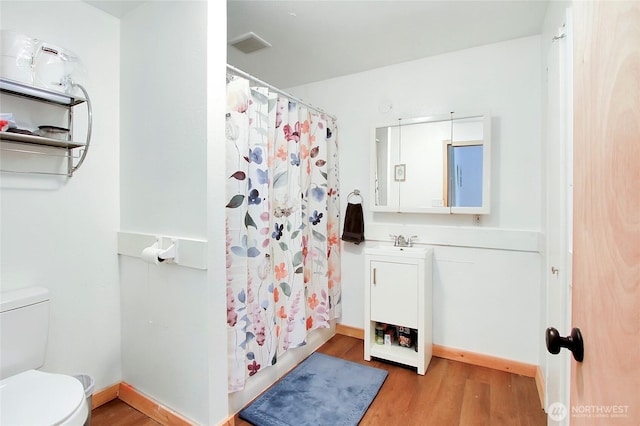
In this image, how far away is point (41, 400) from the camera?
3.77ft

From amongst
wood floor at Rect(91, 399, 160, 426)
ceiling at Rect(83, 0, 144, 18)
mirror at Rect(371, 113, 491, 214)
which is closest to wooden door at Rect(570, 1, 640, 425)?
mirror at Rect(371, 113, 491, 214)

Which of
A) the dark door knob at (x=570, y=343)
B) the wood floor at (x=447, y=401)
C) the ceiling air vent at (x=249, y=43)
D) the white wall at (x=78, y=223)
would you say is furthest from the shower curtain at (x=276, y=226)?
the dark door knob at (x=570, y=343)

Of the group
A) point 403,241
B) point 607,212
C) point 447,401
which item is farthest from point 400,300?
point 607,212

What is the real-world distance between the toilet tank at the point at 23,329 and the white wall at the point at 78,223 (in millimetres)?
139

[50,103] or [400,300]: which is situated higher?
[50,103]

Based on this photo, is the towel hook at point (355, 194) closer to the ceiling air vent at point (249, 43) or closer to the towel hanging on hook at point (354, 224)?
the towel hanging on hook at point (354, 224)

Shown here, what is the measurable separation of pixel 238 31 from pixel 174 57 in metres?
0.64

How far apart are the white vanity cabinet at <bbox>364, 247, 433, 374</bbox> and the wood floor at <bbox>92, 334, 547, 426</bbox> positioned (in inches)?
4.4

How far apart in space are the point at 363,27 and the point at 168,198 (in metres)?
1.63

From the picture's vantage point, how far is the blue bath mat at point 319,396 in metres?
1.67

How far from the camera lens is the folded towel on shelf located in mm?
2604

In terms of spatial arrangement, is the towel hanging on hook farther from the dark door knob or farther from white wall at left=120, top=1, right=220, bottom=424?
the dark door knob

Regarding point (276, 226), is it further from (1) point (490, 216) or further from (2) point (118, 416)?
(1) point (490, 216)

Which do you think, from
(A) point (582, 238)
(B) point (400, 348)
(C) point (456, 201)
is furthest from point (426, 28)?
(B) point (400, 348)
